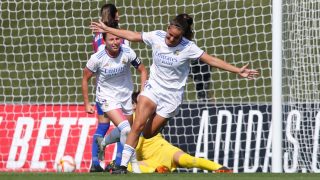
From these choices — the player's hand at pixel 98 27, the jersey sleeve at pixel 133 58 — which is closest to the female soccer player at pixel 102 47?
the jersey sleeve at pixel 133 58

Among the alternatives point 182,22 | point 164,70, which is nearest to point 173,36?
point 182,22

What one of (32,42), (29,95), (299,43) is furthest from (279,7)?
(32,42)

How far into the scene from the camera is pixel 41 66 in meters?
16.7

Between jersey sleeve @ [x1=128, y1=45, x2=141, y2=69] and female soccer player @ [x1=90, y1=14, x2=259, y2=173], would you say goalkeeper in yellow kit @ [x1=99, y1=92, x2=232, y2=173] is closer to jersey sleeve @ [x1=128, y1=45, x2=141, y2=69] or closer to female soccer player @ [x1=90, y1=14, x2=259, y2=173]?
jersey sleeve @ [x1=128, y1=45, x2=141, y2=69]

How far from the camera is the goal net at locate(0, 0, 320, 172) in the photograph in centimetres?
1180

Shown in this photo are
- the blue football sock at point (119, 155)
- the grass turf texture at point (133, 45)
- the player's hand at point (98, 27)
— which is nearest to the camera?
the player's hand at point (98, 27)

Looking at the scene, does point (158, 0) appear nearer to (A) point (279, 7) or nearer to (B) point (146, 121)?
(A) point (279, 7)

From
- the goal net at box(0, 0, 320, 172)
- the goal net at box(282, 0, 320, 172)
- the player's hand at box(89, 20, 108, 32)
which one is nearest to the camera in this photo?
the player's hand at box(89, 20, 108, 32)

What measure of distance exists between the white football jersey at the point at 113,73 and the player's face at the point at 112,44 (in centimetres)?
7

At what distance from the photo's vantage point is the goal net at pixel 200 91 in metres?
11.8

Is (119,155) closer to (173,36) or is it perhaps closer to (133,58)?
(133,58)

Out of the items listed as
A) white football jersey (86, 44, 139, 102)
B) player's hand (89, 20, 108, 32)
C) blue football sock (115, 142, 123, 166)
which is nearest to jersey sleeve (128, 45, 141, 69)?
white football jersey (86, 44, 139, 102)

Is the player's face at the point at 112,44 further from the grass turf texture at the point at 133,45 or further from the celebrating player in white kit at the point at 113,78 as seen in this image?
the grass turf texture at the point at 133,45

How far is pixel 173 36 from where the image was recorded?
9.91 m
